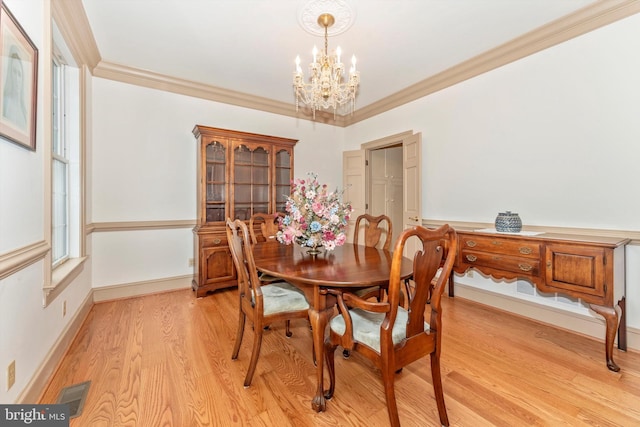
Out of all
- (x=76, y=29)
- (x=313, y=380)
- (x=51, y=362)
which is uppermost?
Result: (x=76, y=29)

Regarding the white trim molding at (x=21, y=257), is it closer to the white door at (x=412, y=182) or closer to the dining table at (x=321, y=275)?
the dining table at (x=321, y=275)

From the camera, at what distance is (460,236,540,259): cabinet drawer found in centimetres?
229

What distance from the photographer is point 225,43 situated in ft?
9.05

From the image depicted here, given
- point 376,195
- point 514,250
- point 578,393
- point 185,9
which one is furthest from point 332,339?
point 376,195

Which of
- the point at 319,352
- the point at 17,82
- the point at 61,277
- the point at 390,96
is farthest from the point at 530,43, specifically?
the point at 61,277

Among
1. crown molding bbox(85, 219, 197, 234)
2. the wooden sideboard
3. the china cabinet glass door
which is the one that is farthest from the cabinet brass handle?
crown molding bbox(85, 219, 197, 234)

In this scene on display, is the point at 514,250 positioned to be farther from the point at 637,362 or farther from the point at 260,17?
the point at 260,17

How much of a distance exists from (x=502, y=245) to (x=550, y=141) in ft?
3.58

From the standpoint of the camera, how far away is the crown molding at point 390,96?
87.0 inches

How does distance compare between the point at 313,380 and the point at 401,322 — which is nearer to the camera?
the point at 401,322

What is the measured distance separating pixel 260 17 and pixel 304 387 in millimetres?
2860

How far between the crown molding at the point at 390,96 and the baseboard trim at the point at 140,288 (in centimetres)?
237

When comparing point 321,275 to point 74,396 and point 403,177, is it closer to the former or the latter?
point 74,396

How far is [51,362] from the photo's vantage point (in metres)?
1.83
